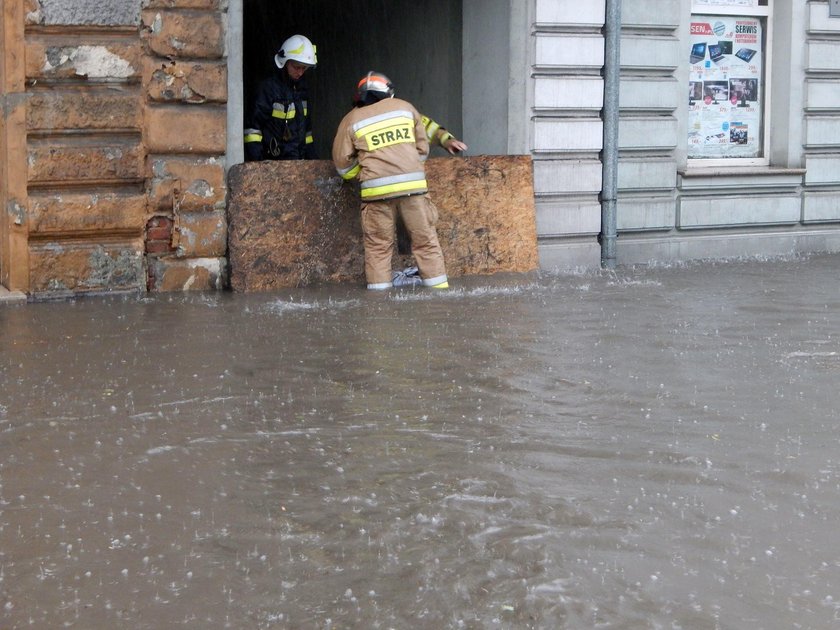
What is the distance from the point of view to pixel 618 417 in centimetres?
555

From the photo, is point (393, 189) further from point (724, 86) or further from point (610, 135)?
point (724, 86)

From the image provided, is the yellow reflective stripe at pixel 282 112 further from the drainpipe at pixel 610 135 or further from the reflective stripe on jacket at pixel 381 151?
the drainpipe at pixel 610 135

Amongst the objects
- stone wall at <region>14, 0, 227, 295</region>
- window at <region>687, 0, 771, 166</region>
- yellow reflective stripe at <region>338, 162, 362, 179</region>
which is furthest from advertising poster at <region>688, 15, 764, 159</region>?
stone wall at <region>14, 0, 227, 295</region>

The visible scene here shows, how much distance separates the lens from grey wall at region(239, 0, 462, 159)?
1302cm

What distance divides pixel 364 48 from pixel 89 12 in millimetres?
5947

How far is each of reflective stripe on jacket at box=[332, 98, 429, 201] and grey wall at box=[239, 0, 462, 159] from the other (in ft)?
8.36

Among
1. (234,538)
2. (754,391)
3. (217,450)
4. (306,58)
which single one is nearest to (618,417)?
(754,391)

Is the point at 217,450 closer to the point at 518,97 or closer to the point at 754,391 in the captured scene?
the point at 754,391

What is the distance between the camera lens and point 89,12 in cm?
955

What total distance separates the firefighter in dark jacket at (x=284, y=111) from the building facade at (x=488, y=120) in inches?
17.7

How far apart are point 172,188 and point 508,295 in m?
2.61

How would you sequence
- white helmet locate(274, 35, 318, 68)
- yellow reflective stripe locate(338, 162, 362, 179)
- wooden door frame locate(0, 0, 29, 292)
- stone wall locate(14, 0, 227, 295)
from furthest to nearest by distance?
1. white helmet locate(274, 35, 318, 68)
2. yellow reflective stripe locate(338, 162, 362, 179)
3. stone wall locate(14, 0, 227, 295)
4. wooden door frame locate(0, 0, 29, 292)

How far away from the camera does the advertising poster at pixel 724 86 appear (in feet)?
42.8

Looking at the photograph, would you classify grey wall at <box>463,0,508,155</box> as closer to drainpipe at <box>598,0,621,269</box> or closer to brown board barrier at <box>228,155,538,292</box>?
brown board barrier at <box>228,155,538,292</box>
